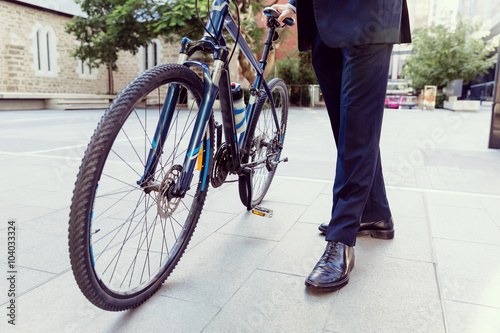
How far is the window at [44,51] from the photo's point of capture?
20.8 meters

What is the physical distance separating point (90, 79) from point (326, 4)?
80.0 feet

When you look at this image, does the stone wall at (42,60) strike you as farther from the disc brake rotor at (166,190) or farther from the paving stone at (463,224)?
the disc brake rotor at (166,190)

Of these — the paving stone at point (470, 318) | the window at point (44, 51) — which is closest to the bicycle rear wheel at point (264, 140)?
the paving stone at point (470, 318)

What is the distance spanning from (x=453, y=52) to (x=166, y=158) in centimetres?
2509

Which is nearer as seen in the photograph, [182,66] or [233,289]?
[182,66]

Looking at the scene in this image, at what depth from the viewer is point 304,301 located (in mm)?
1642

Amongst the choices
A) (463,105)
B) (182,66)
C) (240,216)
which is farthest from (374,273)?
(463,105)

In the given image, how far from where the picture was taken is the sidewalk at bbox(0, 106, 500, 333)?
1487 millimetres

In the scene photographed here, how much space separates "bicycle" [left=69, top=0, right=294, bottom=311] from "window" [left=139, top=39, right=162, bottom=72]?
66.7ft

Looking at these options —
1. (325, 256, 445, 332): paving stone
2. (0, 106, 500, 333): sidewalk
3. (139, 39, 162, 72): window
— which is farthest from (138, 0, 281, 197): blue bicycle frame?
(139, 39, 162, 72): window

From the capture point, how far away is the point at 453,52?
23.3m

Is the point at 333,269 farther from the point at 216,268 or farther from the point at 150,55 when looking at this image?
the point at 150,55

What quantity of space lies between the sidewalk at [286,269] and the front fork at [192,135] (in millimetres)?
438

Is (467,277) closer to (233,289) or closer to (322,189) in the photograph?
(233,289)
